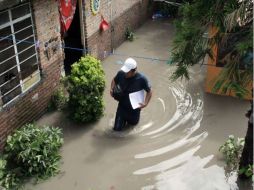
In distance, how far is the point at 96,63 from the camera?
8.48 metres

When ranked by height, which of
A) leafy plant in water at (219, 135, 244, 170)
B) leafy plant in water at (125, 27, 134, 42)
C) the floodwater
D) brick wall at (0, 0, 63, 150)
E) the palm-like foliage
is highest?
the palm-like foliage

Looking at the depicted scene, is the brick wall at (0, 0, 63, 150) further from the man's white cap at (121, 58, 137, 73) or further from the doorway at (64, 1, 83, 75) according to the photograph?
the man's white cap at (121, 58, 137, 73)

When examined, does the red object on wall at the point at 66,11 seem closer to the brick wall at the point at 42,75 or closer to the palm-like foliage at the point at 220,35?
the brick wall at the point at 42,75

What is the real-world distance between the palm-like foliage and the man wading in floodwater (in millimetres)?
1910

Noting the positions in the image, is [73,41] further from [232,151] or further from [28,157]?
[232,151]

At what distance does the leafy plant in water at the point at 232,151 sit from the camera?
23.6ft

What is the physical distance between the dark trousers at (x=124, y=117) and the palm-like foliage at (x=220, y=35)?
8.31 ft

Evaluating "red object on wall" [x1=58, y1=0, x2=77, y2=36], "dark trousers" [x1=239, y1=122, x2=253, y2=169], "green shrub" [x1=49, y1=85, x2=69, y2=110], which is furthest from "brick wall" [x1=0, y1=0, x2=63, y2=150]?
"dark trousers" [x1=239, y1=122, x2=253, y2=169]

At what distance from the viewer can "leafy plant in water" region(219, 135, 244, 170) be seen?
718cm

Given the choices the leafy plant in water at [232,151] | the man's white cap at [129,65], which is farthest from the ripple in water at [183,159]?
the man's white cap at [129,65]

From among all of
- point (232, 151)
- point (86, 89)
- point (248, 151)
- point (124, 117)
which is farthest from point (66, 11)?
point (248, 151)

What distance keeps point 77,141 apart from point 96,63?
164 centimetres

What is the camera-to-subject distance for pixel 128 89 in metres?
7.79

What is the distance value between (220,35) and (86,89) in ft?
11.6
